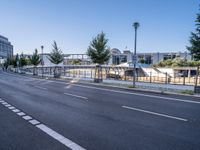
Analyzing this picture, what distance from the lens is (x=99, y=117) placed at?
778 centimetres

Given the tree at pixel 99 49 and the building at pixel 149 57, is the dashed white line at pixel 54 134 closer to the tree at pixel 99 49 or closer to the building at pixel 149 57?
the tree at pixel 99 49

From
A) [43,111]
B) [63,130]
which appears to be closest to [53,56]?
[43,111]

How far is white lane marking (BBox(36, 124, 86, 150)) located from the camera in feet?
15.9

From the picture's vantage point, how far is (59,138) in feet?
17.7

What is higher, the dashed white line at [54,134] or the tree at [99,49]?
the tree at [99,49]

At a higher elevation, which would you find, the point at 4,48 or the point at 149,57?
the point at 4,48

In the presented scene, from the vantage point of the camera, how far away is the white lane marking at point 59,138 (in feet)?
15.9

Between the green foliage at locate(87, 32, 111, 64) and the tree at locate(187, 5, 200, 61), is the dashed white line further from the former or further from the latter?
the green foliage at locate(87, 32, 111, 64)

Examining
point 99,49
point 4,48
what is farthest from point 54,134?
point 4,48

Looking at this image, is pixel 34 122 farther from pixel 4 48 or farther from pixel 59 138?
pixel 4 48

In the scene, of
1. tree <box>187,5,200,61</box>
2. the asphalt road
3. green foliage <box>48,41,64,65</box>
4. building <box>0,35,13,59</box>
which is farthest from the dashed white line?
building <box>0,35,13,59</box>

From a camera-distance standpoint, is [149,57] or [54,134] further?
[149,57]

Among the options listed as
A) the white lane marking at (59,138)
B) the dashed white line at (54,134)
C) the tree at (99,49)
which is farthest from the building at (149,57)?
the white lane marking at (59,138)

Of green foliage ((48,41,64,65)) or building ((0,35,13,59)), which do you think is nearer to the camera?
green foliage ((48,41,64,65))
